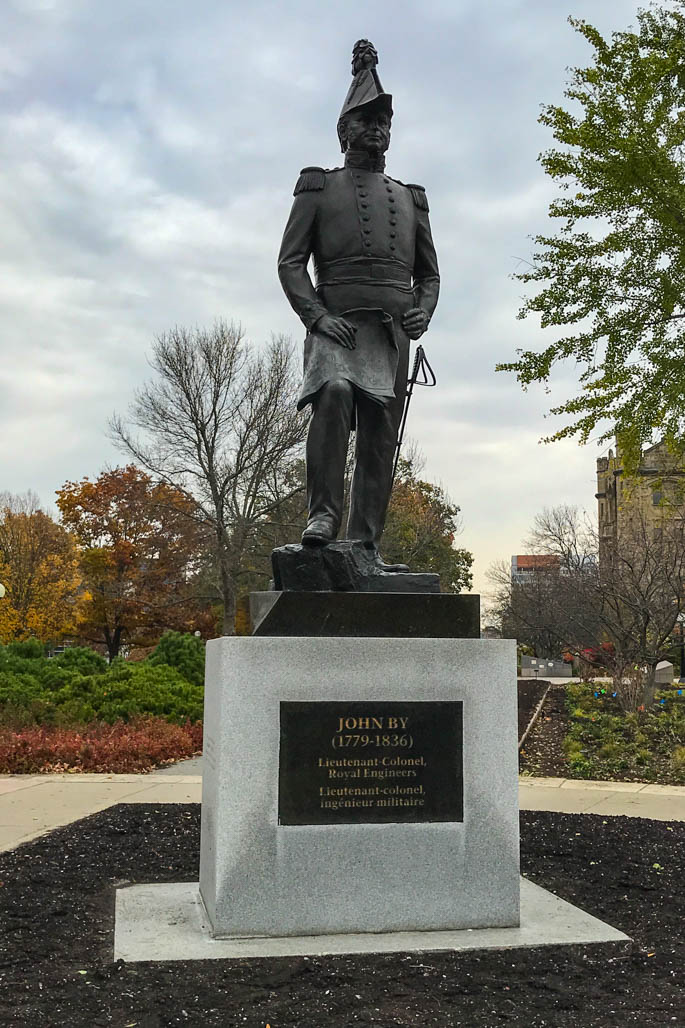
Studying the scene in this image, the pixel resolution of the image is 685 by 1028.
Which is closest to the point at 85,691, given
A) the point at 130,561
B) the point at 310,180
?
the point at 310,180

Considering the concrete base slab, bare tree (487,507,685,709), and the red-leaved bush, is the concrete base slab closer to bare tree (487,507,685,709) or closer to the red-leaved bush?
the red-leaved bush

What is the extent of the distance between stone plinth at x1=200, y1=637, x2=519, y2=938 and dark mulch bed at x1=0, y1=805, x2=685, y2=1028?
369 mm

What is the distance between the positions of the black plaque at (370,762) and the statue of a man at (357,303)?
101cm

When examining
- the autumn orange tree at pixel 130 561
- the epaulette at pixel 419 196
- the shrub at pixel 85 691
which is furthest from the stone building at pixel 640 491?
the autumn orange tree at pixel 130 561

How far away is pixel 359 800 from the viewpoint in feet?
16.7

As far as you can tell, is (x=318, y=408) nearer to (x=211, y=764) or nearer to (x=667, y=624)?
(x=211, y=764)

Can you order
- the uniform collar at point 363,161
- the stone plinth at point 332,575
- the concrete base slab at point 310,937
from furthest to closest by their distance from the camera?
the uniform collar at point 363,161 → the stone plinth at point 332,575 → the concrete base slab at point 310,937

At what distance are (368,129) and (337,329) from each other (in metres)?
1.26

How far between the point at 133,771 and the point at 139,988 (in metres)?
7.79

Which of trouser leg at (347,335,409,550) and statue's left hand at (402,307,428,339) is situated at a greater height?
Answer: statue's left hand at (402,307,428,339)

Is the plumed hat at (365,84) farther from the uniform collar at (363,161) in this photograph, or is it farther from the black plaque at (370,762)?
the black plaque at (370,762)

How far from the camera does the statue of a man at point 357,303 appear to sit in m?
5.75

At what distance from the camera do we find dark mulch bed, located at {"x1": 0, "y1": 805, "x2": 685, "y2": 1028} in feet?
13.0

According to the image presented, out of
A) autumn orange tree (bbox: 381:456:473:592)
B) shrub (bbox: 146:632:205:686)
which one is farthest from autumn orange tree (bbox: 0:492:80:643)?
shrub (bbox: 146:632:205:686)
